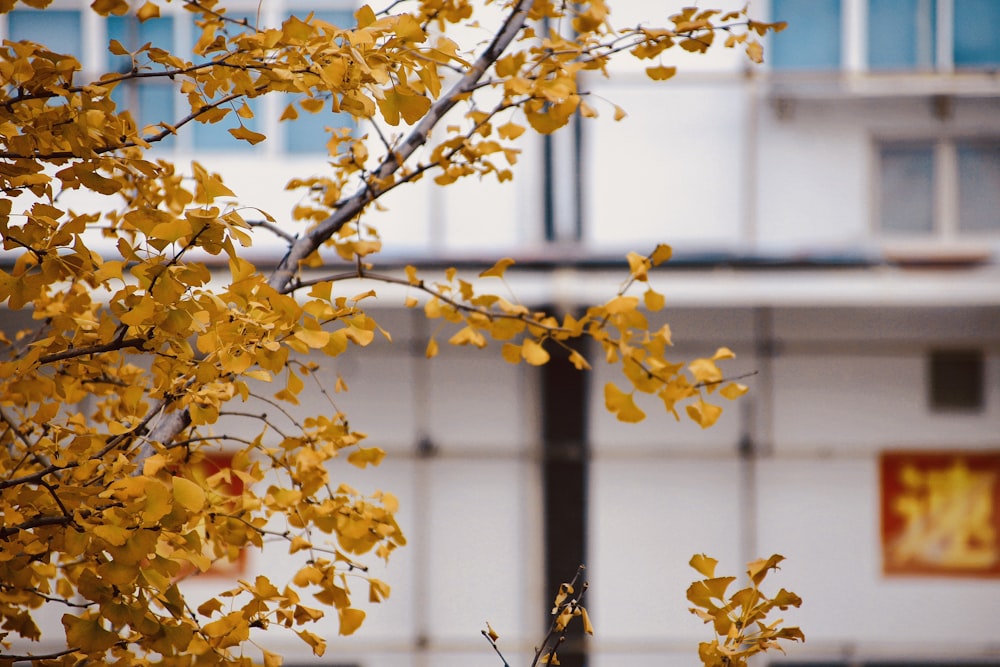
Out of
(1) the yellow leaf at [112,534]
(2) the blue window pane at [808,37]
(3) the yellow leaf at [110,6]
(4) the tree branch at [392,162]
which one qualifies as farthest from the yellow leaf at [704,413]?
(2) the blue window pane at [808,37]

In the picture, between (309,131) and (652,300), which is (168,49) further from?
(652,300)

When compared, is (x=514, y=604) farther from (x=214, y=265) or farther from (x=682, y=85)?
(x=682, y=85)

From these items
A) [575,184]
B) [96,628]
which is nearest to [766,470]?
[575,184]

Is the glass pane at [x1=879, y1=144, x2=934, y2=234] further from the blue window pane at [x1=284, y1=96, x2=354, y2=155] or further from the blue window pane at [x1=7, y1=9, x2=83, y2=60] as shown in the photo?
the blue window pane at [x1=7, y1=9, x2=83, y2=60]

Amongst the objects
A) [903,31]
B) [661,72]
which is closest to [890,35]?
[903,31]

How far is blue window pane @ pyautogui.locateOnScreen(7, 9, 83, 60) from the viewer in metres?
4.25

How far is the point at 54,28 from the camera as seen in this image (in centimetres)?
427

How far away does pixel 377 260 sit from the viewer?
13.2ft

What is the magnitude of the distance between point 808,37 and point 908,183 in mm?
876

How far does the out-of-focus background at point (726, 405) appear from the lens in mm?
4176

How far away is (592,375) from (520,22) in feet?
9.61

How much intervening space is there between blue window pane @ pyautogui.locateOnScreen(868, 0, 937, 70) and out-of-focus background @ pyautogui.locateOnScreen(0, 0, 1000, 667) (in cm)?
1

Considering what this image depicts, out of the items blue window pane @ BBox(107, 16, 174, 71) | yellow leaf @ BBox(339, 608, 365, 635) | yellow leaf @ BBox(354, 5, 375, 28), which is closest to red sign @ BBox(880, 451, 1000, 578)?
yellow leaf @ BBox(339, 608, 365, 635)

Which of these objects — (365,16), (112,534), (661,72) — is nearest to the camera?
(112,534)
